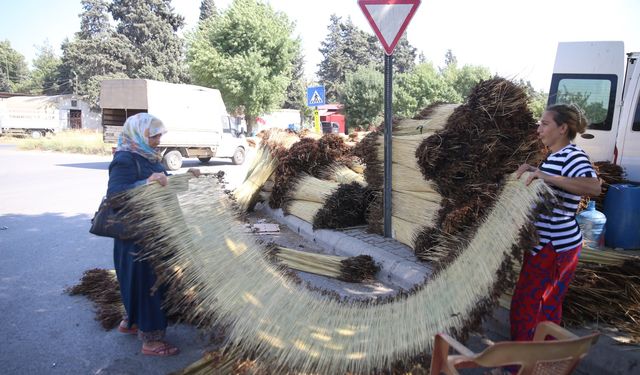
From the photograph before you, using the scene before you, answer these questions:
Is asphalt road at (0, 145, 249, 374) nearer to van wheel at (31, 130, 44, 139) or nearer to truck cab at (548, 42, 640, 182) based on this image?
truck cab at (548, 42, 640, 182)

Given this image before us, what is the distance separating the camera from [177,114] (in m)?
17.1

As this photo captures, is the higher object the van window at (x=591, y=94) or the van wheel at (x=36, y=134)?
the van window at (x=591, y=94)

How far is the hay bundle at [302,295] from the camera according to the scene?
245 cm

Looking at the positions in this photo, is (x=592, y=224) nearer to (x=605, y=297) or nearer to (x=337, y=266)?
(x=605, y=297)

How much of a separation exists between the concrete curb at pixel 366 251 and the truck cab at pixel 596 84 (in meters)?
3.51

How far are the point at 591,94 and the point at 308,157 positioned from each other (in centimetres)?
457

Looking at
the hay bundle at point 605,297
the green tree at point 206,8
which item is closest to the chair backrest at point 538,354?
the hay bundle at point 605,297

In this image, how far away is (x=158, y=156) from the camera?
3348mm

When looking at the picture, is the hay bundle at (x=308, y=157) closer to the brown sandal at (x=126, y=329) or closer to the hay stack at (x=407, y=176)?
the hay stack at (x=407, y=176)

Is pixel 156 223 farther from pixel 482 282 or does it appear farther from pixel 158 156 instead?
pixel 482 282

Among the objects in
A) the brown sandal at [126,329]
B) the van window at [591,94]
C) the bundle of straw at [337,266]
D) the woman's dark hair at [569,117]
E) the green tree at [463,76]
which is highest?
the green tree at [463,76]

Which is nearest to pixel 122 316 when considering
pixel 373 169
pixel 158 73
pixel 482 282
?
pixel 482 282

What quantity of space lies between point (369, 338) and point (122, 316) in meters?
2.30

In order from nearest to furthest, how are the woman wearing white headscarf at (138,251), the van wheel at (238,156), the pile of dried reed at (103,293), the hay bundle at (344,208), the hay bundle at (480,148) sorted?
the woman wearing white headscarf at (138,251), the pile of dried reed at (103,293), the hay bundle at (480,148), the hay bundle at (344,208), the van wheel at (238,156)
